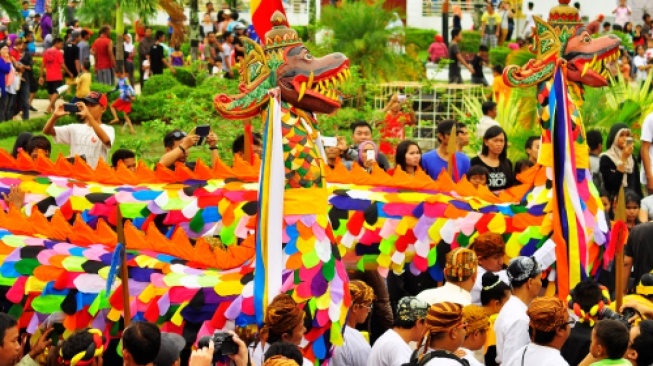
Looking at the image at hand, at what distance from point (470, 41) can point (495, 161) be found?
19.0 meters

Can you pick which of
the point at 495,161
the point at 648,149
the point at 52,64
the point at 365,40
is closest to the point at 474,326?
the point at 495,161

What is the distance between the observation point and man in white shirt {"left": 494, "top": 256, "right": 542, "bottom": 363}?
7.42 metres

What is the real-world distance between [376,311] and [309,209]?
6.49 ft

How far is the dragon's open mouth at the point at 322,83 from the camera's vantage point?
7.67 metres

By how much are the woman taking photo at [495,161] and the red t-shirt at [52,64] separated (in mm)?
12593

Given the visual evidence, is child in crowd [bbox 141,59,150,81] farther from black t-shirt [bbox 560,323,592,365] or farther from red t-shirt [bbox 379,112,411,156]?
black t-shirt [bbox 560,323,592,365]

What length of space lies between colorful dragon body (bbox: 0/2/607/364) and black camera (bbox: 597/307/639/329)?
3.65 ft

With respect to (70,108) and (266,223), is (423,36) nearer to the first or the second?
(70,108)

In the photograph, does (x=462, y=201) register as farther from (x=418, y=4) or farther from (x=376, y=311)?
(x=418, y=4)

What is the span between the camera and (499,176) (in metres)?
10.5

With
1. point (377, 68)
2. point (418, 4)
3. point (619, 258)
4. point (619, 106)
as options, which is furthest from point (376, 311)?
point (418, 4)

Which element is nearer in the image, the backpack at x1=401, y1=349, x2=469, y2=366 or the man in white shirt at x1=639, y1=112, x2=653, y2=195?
the backpack at x1=401, y1=349, x2=469, y2=366

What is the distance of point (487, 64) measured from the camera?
997 inches

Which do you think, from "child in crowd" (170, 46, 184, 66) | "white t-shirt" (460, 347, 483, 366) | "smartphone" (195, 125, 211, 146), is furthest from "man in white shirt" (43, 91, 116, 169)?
"child in crowd" (170, 46, 184, 66)
